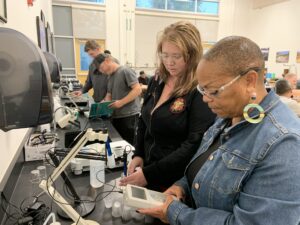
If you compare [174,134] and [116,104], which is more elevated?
[174,134]

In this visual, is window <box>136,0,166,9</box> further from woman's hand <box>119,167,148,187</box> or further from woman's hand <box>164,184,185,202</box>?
woman's hand <box>164,184,185,202</box>

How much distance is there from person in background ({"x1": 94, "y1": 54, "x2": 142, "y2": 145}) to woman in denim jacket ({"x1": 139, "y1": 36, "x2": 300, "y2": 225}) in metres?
1.80

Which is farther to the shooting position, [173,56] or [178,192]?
[173,56]

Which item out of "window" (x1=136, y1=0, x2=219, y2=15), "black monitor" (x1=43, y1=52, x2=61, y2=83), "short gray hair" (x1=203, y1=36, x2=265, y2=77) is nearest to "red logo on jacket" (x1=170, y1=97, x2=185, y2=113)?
"short gray hair" (x1=203, y1=36, x2=265, y2=77)

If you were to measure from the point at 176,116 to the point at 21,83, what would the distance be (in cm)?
66

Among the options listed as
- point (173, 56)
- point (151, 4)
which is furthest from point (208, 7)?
point (173, 56)

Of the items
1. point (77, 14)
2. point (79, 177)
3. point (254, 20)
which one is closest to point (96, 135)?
point (79, 177)

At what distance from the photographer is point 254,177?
62 centimetres

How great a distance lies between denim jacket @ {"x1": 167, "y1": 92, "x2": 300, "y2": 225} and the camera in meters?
0.56

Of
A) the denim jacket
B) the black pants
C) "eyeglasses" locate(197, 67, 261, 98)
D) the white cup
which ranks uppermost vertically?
"eyeglasses" locate(197, 67, 261, 98)

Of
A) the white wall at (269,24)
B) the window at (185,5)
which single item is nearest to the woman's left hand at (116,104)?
the window at (185,5)

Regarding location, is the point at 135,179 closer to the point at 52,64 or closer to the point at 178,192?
the point at 178,192

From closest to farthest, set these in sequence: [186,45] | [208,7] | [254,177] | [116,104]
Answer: [254,177], [186,45], [116,104], [208,7]

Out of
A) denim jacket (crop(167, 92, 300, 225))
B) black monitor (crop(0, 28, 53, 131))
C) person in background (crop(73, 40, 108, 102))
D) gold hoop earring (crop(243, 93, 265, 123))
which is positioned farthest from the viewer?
person in background (crop(73, 40, 108, 102))
